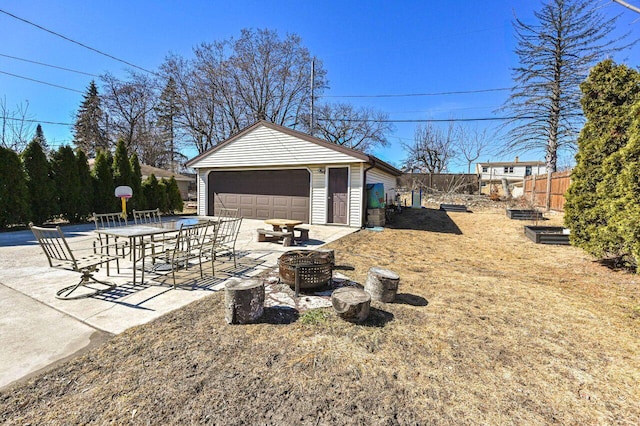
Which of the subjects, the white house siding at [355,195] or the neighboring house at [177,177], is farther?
the neighboring house at [177,177]

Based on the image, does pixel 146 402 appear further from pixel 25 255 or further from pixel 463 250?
pixel 463 250

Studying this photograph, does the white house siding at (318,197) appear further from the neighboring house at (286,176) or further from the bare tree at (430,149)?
the bare tree at (430,149)

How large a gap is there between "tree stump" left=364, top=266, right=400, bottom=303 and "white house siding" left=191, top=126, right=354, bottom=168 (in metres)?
6.59

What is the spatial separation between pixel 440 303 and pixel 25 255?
7.34 meters

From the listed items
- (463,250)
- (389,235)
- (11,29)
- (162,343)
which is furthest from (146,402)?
(11,29)

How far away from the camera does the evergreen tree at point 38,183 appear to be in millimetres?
9125

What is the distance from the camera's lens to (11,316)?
110 inches

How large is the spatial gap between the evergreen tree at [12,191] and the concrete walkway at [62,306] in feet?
16.5

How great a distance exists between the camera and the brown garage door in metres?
10.6

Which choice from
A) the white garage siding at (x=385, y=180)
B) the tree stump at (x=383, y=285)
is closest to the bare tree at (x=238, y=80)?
the white garage siding at (x=385, y=180)

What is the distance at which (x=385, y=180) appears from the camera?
12312 mm

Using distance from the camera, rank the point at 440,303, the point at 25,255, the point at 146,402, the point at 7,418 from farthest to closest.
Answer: the point at 25,255 → the point at 440,303 → the point at 146,402 → the point at 7,418

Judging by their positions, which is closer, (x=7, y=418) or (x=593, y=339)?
(x=7, y=418)

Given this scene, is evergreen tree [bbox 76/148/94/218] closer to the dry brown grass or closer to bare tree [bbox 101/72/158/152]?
the dry brown grass
